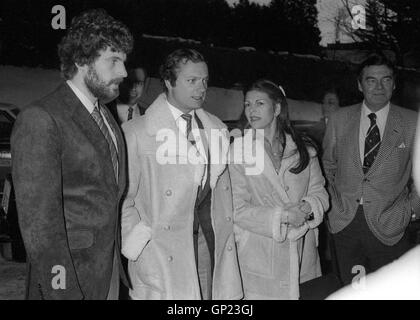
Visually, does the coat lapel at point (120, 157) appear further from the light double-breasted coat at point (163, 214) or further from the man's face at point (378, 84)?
the man's face at point (378, 84)

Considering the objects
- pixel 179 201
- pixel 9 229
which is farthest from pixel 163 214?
pixel 9 229

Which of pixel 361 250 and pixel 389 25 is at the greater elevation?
pixel 389 25

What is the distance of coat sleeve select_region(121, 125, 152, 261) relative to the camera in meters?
2.17

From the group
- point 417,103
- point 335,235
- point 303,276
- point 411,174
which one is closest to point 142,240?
point 303,276

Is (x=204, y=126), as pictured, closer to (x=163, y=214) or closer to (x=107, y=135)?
(x=163, y=214)

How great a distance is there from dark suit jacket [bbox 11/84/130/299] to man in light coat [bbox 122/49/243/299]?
1.13 ft

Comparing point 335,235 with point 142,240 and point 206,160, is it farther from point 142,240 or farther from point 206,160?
point 142,240

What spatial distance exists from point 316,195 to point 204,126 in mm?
728

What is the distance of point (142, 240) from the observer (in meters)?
2.17

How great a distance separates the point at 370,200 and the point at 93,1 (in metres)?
3.75

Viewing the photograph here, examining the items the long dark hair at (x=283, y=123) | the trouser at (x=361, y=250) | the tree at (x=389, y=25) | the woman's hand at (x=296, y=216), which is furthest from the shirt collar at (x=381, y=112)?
the tree at (x=389, y=25)

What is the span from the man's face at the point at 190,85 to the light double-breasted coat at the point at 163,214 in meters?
0.11

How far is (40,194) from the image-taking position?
157 centimetres

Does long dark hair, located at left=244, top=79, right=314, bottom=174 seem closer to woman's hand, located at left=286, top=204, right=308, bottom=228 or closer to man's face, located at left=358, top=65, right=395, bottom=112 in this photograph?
woman's hand, located at left=286, top=204, right=308, bottom=228
